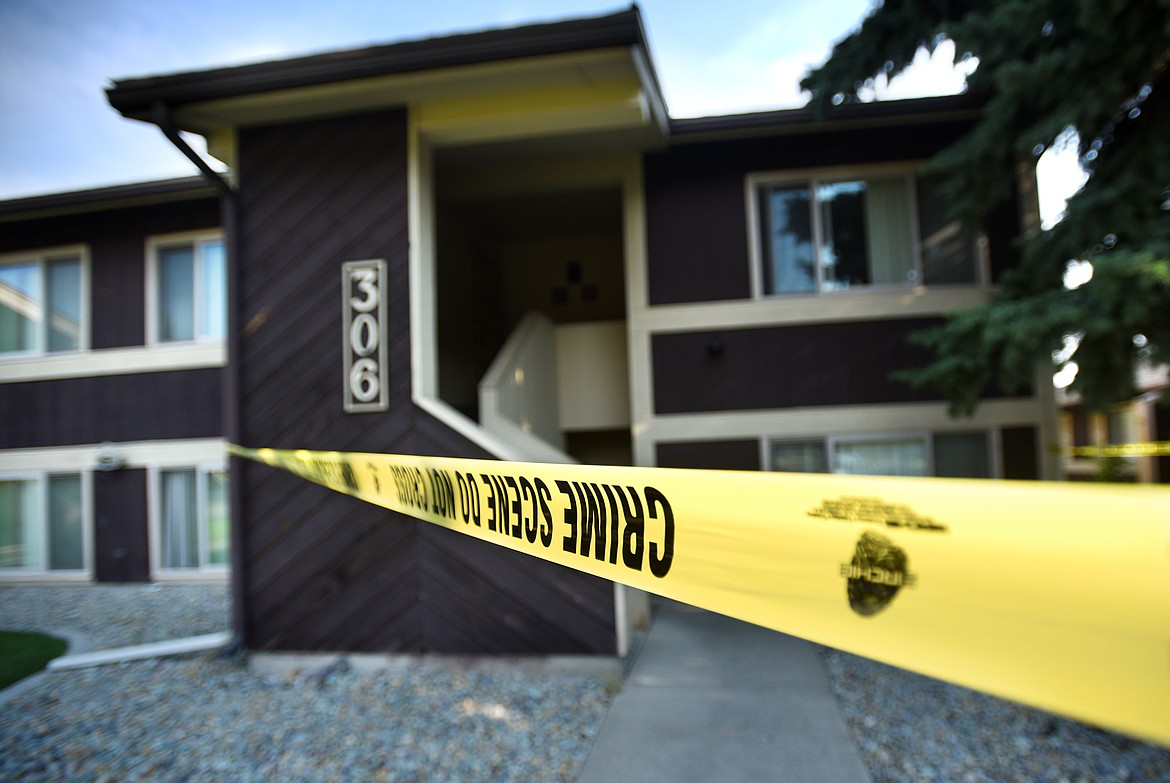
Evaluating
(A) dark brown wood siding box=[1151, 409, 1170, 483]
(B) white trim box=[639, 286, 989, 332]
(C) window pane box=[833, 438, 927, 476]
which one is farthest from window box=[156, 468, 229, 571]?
(A) dark brown wood siding box=[1151, 409, 1170, 483]

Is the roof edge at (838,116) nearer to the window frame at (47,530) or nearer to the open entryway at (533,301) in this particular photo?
the open entryway at (533,301)

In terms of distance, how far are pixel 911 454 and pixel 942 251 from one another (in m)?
2.17

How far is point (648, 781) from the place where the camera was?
3191 millimetres

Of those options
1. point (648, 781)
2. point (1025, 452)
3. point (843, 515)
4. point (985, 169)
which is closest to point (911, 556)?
point (843, 515)

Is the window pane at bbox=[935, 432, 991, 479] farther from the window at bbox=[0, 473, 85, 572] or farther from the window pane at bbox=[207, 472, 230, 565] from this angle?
the window at bbox=[0, 473, 85, 572]

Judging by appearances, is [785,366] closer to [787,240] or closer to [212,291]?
[787,240]

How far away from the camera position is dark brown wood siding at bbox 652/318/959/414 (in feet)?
20.5

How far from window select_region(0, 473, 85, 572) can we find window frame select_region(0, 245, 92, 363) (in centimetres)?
176

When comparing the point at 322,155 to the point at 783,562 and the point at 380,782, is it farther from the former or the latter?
the point at 783,562

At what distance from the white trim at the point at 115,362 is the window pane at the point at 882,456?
8021 millimetres

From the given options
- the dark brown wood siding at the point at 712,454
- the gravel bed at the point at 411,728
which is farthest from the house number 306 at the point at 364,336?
the dark brown wood siding at the point at 712,454

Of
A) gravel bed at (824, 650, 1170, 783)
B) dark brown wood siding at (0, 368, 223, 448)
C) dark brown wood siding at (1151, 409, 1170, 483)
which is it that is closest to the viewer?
gravel bed at (824, 650, 1170, 783)

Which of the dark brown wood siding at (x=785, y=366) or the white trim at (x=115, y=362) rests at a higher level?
the white trim at (x=115, y=362)

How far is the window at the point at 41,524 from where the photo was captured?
851cm
